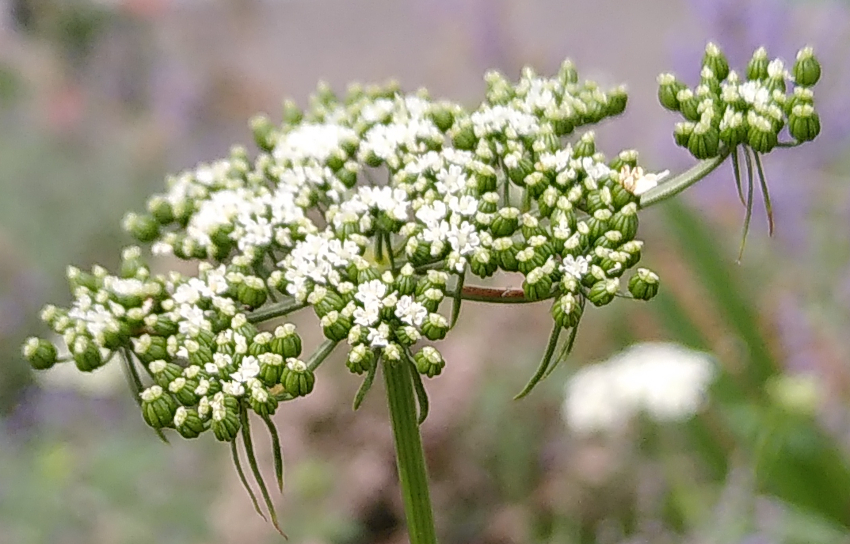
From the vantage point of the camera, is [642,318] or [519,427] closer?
[519,427]

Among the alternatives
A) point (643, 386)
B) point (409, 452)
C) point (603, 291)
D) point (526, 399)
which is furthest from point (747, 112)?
point (526, 399)

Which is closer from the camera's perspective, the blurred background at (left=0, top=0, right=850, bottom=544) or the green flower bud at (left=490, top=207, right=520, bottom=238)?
the green flower bud at (left=490, top=207, right=520, bottom=238)

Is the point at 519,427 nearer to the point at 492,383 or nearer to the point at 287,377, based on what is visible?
the point at 492,383

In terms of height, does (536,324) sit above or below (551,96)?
above

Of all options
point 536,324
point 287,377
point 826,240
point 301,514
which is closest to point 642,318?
point 536,324

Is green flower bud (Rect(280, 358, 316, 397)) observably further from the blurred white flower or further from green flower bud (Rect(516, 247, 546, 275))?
the blurred white flower


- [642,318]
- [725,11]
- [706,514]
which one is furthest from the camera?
[642,318]

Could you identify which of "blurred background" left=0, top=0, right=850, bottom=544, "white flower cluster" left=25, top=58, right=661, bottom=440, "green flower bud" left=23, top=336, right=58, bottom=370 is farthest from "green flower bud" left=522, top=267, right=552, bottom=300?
"blurred background" left=0, top=0, right=850, bottom=544
